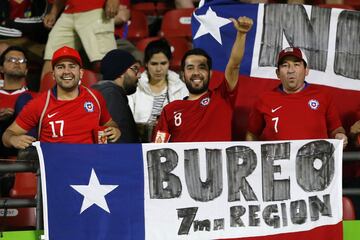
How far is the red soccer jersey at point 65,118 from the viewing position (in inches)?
263

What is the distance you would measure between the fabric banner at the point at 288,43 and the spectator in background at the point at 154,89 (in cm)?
42

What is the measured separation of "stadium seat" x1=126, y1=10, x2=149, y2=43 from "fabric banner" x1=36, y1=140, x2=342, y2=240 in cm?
446

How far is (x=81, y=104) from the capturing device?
6.80 metres

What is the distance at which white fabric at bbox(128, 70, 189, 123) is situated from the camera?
8078 millimetres

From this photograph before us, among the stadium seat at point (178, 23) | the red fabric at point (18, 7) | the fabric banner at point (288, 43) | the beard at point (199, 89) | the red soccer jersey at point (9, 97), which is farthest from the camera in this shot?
the stadium seat at point (178, 23)

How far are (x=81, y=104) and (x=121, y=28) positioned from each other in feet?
11.0

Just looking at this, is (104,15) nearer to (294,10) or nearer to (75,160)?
(294,10)

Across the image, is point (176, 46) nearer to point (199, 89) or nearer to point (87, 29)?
point (87, 29)

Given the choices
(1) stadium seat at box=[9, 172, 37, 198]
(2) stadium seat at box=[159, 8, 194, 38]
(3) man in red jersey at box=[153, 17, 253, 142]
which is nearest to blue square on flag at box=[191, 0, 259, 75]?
(3) man in red jersey at box=[153, 17, 253, 142]

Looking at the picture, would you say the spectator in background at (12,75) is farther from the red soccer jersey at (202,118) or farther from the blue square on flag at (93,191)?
the blue square on flag at (93,191)

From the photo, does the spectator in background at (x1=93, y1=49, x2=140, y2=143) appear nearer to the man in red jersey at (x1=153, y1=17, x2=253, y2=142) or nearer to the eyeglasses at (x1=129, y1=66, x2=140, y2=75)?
the eyeglasses at (x1=129, y1=66, x2=140, y2=75)

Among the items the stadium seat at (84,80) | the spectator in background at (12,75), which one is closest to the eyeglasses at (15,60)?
the spectator in background at (12,75)

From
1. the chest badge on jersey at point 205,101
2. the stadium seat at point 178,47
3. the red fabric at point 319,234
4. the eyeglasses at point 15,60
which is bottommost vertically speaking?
the red fabric at point 319,234

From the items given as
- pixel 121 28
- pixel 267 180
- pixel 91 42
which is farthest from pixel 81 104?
pixel 121 28
